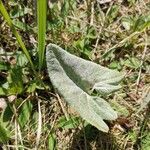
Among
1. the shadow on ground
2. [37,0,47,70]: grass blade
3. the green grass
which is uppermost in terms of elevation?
[37,0,47,70]: grass blade

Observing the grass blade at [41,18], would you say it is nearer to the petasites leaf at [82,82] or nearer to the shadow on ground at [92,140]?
the petasites leaf at [82,82]

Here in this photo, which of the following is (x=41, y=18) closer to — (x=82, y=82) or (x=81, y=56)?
(x=82, y=82)

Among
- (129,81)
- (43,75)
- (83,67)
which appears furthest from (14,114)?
(129,81)

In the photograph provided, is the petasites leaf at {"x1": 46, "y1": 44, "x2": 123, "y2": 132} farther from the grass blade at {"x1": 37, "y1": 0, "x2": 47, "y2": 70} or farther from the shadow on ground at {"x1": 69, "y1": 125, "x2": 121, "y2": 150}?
the shadow on ground at {"x1": 69, "y1": 125, "x2": 121, "y2": 150}

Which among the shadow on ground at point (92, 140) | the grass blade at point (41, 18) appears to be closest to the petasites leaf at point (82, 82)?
the grass blade at point (41, 18)

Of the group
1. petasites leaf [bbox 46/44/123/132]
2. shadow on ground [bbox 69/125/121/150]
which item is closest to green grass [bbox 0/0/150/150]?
shadow on ground [bbox 69/125/121/150]

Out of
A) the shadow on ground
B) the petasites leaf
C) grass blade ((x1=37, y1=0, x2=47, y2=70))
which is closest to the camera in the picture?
grass blade ((x1=37, y1=0, x2=47, y2=70))

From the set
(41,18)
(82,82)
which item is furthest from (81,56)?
(41,18)
